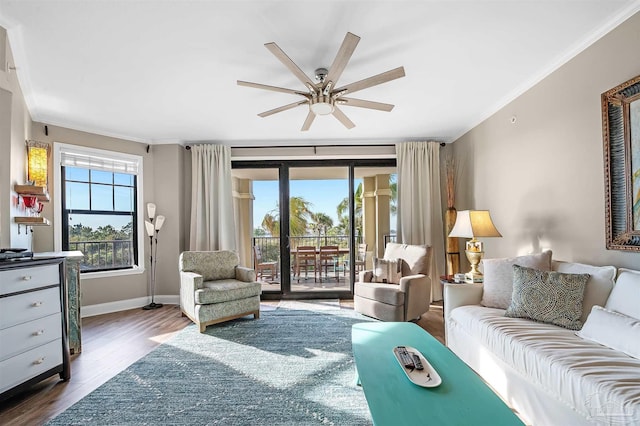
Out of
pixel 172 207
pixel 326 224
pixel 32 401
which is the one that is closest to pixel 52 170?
pixel 172 207

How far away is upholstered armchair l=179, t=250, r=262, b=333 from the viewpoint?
3.59 metres

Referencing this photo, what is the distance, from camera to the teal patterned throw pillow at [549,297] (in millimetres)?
2119

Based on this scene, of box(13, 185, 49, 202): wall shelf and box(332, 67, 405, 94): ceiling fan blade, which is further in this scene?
box(13, 185, 49, 202): wall shelf

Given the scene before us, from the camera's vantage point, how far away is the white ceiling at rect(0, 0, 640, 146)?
202 centimetres

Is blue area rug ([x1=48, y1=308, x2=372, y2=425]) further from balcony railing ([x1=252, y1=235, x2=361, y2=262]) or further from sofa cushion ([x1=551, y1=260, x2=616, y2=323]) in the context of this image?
balcony railing ([x1=252, y1=235, x2=361, y2=262])

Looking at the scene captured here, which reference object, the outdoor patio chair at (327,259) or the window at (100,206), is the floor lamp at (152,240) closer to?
the window at (100,206)

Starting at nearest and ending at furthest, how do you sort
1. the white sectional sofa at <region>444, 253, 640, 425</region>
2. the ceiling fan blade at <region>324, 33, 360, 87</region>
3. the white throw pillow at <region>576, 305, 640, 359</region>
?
the white sectional sofa at <region>444, 253, 640, 425</region> → the white throw pillow at <region>576, 305, 640, 359</region> → the ceiling fan blade at <region>324, 33, 360, 87</region>

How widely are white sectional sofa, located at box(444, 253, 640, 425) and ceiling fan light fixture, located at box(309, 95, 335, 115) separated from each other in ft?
6.68

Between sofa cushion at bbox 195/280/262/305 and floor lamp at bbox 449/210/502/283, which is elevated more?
floor lamp at bbox 449/210/502/283

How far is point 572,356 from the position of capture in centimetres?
164

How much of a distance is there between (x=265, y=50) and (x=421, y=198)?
3.22 m

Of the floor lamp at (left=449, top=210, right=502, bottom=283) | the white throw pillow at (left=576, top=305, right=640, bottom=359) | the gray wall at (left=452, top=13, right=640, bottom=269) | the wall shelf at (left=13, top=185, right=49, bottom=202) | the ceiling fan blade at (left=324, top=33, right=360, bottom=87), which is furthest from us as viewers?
the floor lamp at (left=449, top=210, right=502, bottom=283)

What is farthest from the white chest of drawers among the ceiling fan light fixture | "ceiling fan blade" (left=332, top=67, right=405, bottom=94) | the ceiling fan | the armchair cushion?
"ceiling fan blade" (left=332, top=67, right=405, bottom=94)

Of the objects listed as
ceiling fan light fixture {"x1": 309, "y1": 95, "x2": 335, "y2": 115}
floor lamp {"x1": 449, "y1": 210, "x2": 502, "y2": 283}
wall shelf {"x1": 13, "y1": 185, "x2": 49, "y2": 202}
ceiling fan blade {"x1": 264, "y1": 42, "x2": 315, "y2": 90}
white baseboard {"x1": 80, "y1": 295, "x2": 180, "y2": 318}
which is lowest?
white baseboard {"x1": 80, "y1": 295, "x2": 180, "y2": 318}
